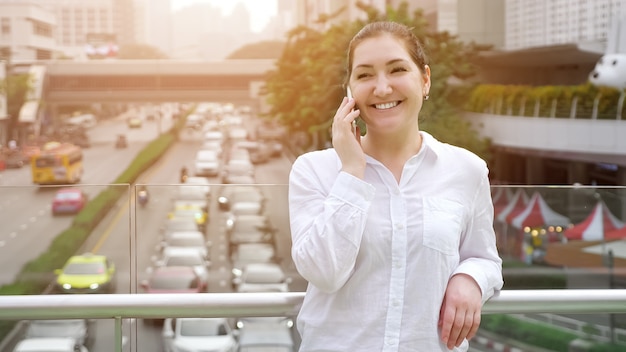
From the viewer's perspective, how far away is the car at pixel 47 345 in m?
1.64

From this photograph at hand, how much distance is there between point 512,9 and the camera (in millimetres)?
25047

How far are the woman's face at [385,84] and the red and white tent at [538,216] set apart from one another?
1.85 feet

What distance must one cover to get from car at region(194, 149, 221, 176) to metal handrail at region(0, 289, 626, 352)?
3380 centimetres

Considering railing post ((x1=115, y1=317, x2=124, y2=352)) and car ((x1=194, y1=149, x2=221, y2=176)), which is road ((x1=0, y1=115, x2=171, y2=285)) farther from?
car ((x1=194, y1=149, x2=221, y2=176))

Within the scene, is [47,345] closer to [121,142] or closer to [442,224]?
[442,224]

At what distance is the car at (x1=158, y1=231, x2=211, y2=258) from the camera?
330cm

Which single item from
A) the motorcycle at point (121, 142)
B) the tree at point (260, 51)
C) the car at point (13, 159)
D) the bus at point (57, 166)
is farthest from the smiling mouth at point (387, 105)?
the tree at point (260, 51)

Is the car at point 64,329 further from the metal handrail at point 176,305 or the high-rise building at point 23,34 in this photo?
the high-rise building at point 23,34

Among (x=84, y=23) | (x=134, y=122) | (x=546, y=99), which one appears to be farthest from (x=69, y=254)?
(x=84, y=23)

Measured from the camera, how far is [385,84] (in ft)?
4.37

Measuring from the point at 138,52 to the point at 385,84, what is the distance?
43264 mm

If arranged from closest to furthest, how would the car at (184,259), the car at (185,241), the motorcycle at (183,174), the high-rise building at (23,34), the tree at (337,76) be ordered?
1. the car at (184,259)
2. the car at (185,241)
3. the tree at (337,76)
4. the motorcycle at (183,174)
5. the high-rise building at (23,34)

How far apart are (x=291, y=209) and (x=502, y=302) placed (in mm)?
481

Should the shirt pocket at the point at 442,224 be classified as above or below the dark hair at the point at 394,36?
below
